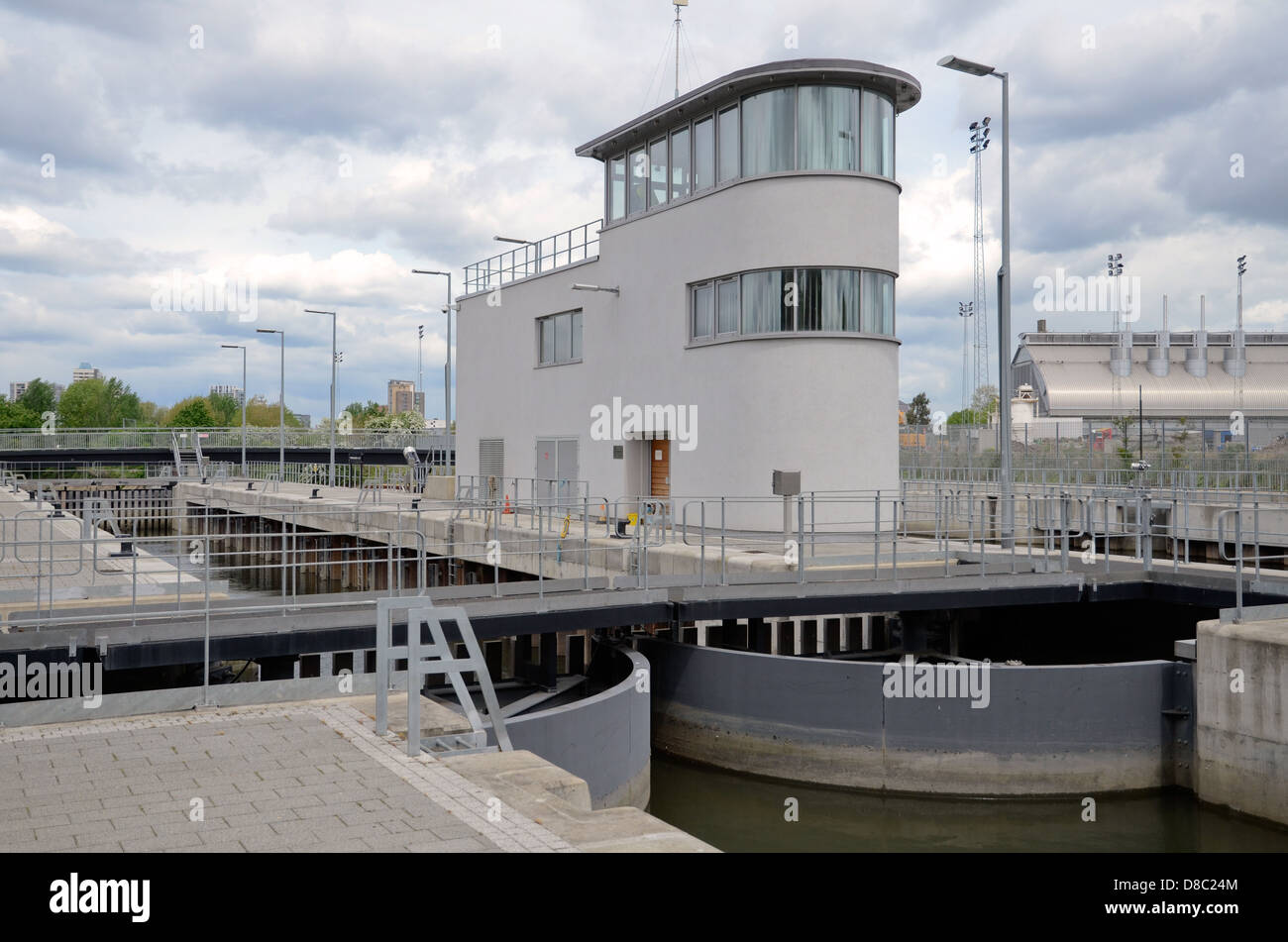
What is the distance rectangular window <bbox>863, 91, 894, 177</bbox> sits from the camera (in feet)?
76.2

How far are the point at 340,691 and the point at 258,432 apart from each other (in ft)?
228

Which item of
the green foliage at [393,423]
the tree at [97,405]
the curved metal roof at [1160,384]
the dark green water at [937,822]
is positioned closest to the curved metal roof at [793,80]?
the dark green water at [937,822]

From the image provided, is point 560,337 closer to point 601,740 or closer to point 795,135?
point 795,135

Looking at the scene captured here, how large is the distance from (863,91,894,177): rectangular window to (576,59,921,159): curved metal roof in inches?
10.6

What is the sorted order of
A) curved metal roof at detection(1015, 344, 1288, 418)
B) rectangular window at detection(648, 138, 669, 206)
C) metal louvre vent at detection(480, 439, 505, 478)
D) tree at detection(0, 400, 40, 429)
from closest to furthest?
rectangular window at detection(648, 138, 669, 206)
metal louvre vent at detection(480, 439, 505, 478)
curved metal roof at detection(1015, 344, 1288, 418)
tree at detection(0, 400, 40, 429)

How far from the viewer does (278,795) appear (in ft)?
25.0

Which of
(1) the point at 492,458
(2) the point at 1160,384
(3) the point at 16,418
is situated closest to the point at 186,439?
(1) the point at 492,458

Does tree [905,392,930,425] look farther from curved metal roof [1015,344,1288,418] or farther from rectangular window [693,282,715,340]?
rectangular window [693,282,715,340]

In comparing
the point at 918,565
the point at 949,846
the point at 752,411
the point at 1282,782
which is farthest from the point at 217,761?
the point at 752,411

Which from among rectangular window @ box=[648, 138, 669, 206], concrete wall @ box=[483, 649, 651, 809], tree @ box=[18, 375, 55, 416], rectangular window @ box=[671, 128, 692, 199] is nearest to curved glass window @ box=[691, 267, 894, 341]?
rectangular window @ box=[671, 128, 692, 199]

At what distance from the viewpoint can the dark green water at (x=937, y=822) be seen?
13258 mm

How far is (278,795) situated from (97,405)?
130 meters

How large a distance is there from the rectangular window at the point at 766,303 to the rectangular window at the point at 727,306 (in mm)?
372

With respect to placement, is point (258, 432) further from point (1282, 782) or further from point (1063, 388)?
point (1282, 782)
